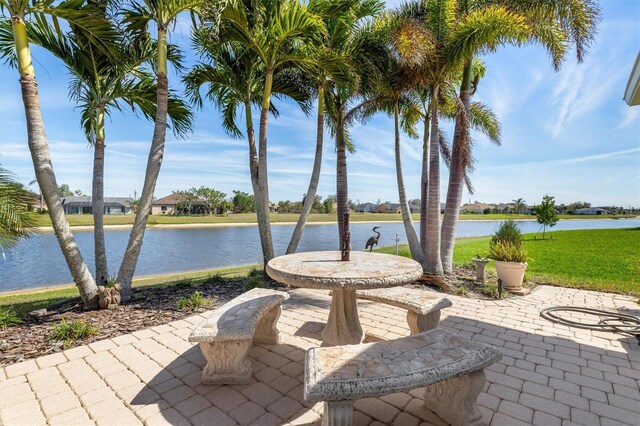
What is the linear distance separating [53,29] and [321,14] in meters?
4.42

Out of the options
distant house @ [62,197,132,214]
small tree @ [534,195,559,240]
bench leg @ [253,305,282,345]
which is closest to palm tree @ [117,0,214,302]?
bench leg @ [253,305,282,345]

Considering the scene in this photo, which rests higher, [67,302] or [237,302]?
[237,302]

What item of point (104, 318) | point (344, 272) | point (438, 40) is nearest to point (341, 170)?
point (438, 40)

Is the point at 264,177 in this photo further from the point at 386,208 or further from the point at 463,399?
the point at 386,208

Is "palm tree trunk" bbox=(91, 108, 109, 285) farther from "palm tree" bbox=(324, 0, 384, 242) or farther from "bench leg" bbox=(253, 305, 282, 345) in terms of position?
"palm tree" bbox=(324, 0, 384, 242)

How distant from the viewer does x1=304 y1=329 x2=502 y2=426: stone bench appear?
1540mm

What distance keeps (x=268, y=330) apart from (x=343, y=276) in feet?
4.46

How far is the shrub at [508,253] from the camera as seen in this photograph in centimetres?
575

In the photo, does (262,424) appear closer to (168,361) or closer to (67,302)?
(168,361)

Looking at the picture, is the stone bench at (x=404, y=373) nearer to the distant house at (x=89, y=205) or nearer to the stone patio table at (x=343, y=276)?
the stone patio table at (x=343, y=276)

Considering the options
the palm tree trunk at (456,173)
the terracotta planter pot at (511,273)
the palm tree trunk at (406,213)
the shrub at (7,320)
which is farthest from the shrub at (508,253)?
the shrub at (7,320)

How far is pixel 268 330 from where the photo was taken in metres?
3.18

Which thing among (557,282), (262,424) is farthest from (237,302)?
(557,282)

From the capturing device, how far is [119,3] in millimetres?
4422
